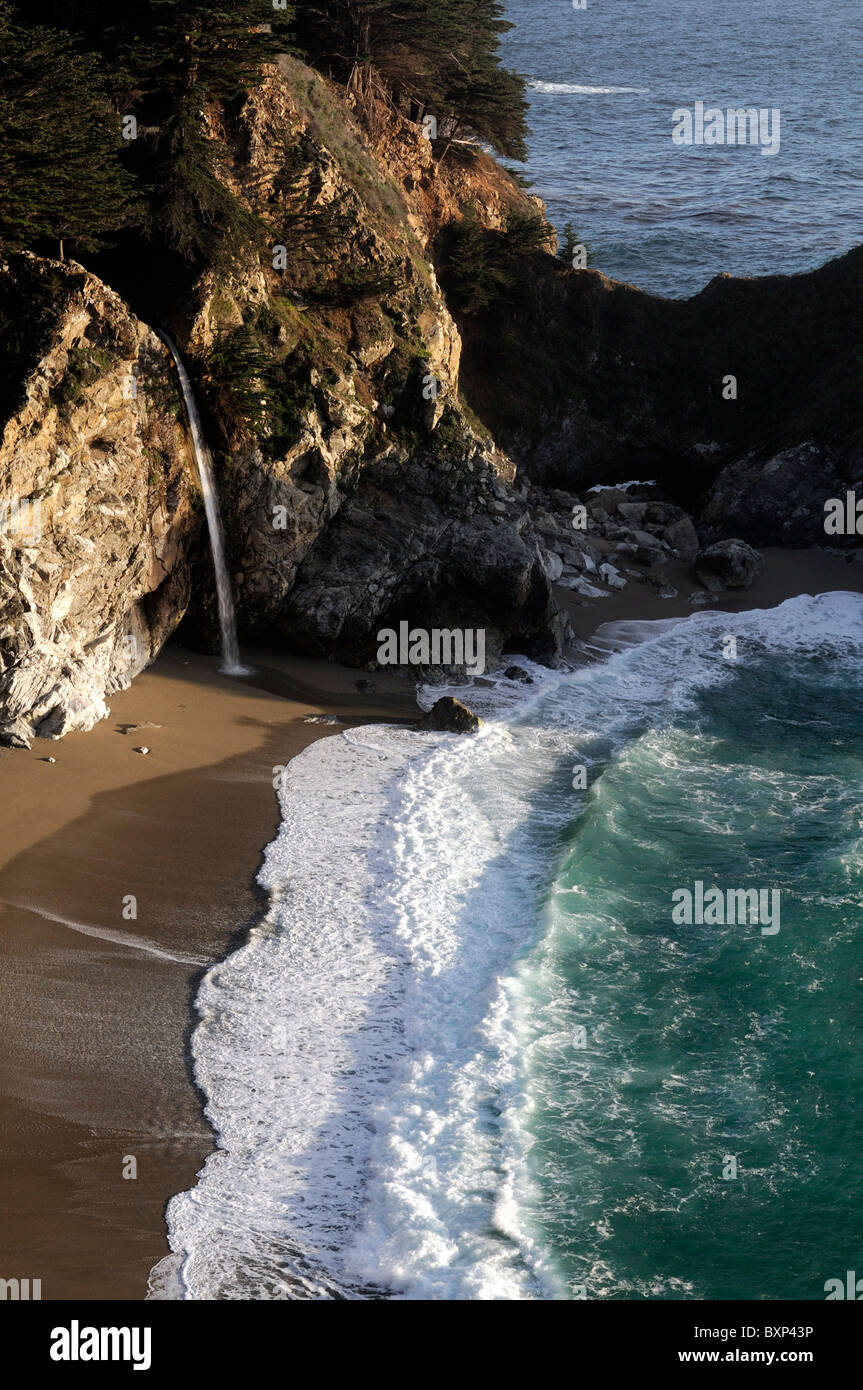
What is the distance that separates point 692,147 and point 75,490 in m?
64.5

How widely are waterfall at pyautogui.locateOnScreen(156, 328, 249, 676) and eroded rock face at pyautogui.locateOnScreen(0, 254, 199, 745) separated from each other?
36cm

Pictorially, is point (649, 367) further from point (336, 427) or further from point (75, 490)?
point (75, 490)

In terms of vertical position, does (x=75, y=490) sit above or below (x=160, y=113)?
below

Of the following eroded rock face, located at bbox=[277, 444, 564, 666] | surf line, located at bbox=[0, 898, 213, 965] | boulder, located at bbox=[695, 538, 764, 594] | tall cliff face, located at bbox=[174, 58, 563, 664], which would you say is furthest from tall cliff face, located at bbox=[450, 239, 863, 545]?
surf line, located at bbox=[0, 898, 213, 965]

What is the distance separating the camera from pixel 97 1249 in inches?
414

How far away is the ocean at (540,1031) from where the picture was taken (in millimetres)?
11070

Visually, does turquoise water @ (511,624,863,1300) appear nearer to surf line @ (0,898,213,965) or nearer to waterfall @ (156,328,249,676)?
surf line @ (0,898,213,965)

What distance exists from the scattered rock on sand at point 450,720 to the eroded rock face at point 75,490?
5335mm

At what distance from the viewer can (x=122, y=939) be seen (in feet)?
48.7

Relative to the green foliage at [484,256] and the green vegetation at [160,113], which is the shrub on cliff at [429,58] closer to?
the green vegetation at [160,113]

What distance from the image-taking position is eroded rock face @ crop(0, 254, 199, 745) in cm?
1841

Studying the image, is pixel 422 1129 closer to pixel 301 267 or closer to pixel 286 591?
pixel 286 591

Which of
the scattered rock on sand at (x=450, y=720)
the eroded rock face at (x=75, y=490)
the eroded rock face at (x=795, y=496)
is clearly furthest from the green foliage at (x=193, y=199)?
the eroded rock face at (x=795, y=496)

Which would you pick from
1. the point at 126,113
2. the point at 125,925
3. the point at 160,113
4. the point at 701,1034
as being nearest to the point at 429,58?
the point at 160,113
